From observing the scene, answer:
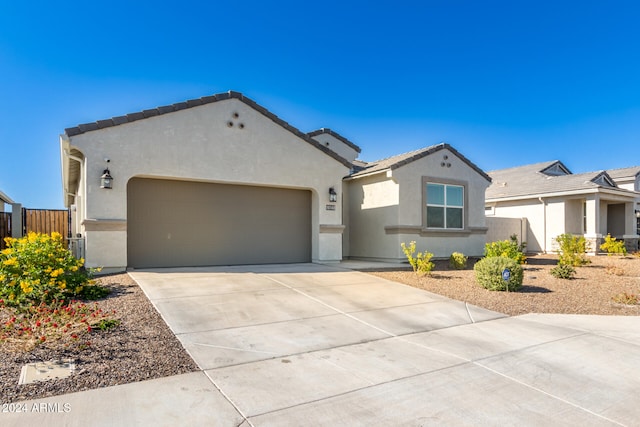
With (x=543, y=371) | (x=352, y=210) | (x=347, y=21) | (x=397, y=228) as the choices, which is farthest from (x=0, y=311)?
(x=347, y=21)

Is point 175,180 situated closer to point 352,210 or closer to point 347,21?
point 352,210

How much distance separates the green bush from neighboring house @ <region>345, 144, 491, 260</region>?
4.57 metres

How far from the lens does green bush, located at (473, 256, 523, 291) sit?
29.3 feet

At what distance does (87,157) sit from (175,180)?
226 cm

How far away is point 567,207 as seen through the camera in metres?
19.3

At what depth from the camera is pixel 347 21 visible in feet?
46.1

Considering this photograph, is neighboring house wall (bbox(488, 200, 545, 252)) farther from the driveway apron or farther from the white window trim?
the driveway apron

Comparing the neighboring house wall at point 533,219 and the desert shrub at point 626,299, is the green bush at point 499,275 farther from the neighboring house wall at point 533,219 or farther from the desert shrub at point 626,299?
the neighboring house wall at point 533,219

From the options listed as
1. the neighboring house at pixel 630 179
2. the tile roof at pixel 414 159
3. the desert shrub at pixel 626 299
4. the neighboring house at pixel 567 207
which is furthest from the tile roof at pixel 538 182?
the desert shrub at pixel 626 299

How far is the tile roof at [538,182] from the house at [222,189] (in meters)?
8.11

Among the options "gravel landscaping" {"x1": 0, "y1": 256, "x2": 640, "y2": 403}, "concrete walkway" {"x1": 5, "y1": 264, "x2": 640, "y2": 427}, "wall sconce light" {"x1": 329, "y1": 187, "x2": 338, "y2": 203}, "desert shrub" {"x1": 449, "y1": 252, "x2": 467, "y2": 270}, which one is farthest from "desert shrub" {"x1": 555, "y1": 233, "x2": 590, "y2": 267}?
"wall sconce light" {"x1": 329, "y1": 187, "x2": 338, "y2": 203}

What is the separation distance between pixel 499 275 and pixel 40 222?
Answer: 15.0 meters

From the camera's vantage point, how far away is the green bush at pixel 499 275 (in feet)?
29.3

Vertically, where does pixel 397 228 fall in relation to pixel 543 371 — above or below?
above
